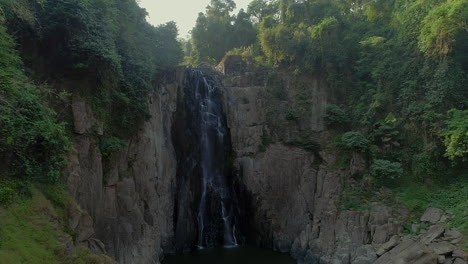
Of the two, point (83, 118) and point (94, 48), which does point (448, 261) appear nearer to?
point (83, 118)

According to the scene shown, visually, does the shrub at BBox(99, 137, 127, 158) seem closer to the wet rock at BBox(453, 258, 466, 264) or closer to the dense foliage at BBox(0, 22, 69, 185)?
the dense foliage at BBox(0, 22, 69, 185)

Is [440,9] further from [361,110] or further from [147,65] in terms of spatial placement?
[147,65]

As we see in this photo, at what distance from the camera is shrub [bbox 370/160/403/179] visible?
65.4 feet

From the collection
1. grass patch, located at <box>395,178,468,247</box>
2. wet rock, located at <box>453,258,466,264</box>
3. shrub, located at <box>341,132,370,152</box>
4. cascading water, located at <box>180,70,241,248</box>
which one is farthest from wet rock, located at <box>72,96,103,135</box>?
grass patch, located at <box>395,178,468,247</box>

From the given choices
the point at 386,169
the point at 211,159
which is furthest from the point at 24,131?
the point at 386,169

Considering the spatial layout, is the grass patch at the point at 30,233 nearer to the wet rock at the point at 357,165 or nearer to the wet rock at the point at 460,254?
the wet rock at the point at 460,254

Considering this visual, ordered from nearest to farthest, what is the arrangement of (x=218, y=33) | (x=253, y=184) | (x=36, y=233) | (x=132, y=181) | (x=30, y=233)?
(x=30, y=233) → (x=36, y=233) → (x=132, y=181) → (x=253, y=184) → (x=218, y=33)

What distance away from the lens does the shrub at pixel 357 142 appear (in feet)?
70.5

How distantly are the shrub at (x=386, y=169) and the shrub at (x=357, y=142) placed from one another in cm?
133

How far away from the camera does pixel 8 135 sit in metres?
10.0

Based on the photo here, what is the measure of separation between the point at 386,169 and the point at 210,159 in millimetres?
11147

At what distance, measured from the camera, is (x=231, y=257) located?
21.2 meters

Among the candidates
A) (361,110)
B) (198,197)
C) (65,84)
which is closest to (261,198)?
(198,197)

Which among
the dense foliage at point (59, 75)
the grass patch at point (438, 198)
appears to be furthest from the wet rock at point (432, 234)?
the dense foliage at point (59, 75)
